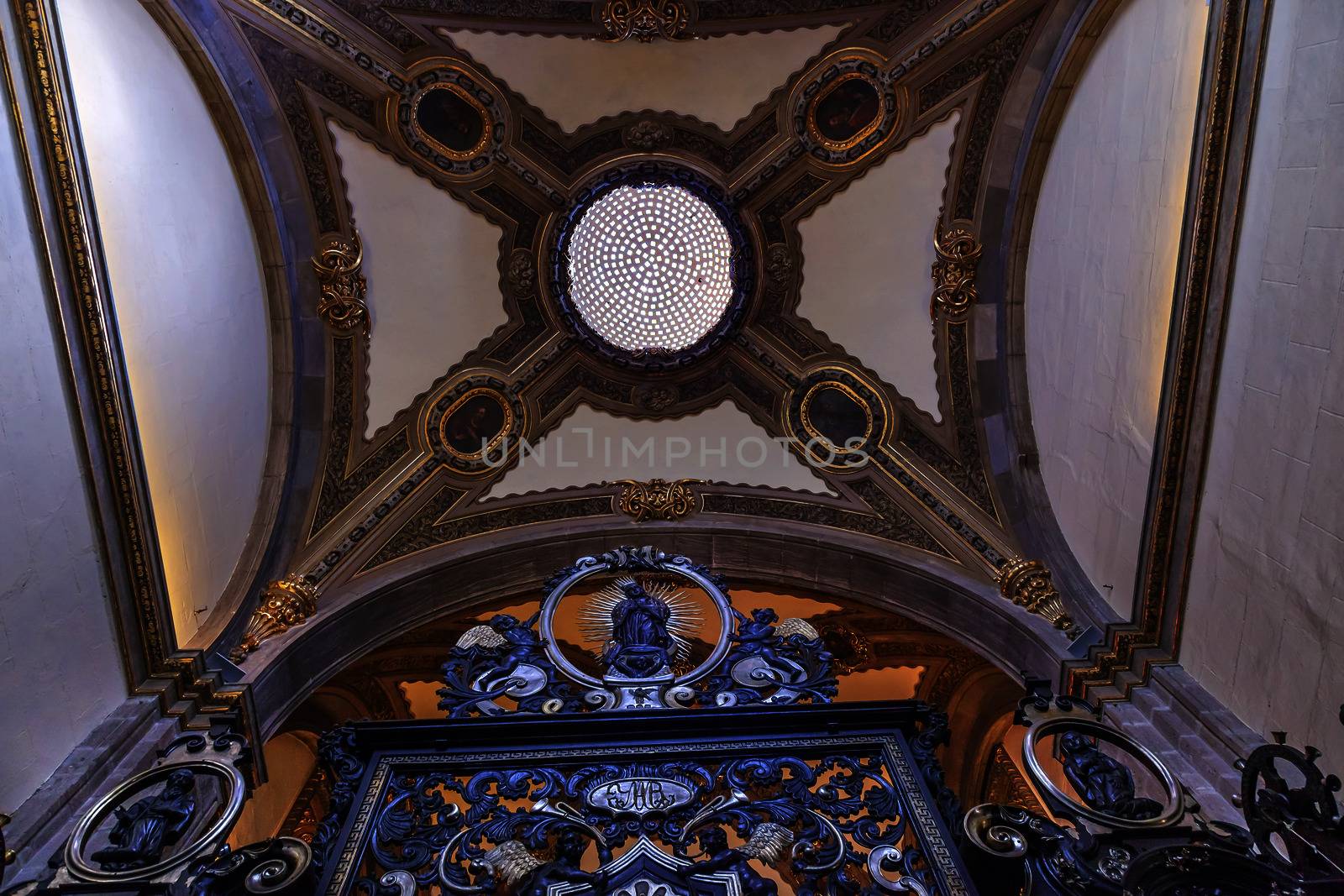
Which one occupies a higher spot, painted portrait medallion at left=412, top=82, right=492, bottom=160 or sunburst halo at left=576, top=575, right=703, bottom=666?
painted portrait medallion at left=412, top=82, right=492, bottom=160

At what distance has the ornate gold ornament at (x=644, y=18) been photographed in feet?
26.3

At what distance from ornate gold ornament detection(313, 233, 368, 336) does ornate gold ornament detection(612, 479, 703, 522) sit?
3.00m

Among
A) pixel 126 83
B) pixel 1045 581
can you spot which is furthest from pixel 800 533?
pixel 126 83

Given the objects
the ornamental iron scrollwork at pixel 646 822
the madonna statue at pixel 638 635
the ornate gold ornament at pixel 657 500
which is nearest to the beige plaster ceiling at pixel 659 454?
the ornate gold ornament at pixel 657 500

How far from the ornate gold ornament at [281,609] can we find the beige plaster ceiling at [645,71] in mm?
4829

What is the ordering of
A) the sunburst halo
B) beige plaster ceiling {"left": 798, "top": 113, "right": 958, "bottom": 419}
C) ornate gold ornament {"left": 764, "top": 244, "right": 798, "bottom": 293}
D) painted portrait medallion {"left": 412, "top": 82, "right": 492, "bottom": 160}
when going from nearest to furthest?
the sunburst halo, painted portrait medallion {"left": 412, "top": 82, "right": 492, "bottom": 160}, beige plaster ceiling {"left": 798, "top": 113, "right": 958, "bottom": 419}, ornate gold ornament {"left": 764, "top": 244, "right": 798, "bottom": 293}

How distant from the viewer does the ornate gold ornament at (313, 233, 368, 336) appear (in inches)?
323

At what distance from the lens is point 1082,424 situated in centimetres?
699

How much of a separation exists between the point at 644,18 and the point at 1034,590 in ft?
19.1

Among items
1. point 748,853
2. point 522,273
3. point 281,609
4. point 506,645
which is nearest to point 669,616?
point 506,645

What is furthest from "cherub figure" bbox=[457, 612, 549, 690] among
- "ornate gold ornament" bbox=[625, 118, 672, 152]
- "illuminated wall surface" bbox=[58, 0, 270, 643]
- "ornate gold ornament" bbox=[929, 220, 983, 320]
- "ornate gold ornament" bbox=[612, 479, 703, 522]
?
"ornate gold ornament" bbox=[625, 118, 672, 152]

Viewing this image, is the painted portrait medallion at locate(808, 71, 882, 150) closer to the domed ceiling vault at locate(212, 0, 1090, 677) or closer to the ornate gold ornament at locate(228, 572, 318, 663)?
the domed ceiling vault at locate(212, 0, 1090, 677)

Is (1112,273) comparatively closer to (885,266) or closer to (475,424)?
(885,266)

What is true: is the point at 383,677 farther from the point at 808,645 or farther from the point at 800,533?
the point at 808,645
